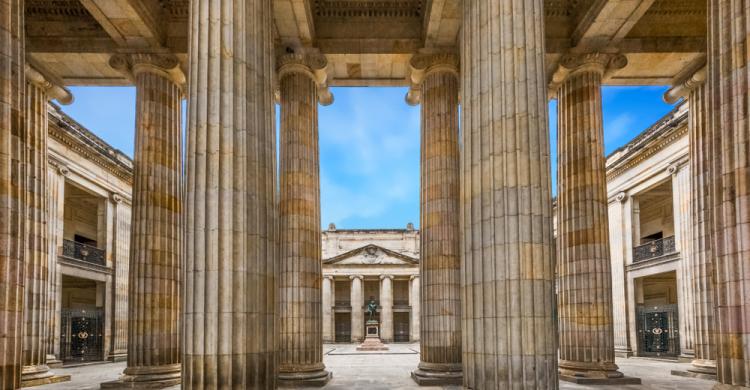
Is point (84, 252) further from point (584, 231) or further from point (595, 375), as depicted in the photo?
point (595, 375)

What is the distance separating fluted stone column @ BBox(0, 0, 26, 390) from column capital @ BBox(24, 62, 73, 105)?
494 inches

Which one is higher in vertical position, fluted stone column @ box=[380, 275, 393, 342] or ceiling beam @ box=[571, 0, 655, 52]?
ceiling beam @ box=[571, 0, 655, 52]

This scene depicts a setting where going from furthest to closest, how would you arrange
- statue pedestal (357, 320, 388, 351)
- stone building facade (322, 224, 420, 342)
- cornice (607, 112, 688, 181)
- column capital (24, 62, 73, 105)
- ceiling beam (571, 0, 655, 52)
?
stone building facade (322, 224, 420, 342) → statue pedestal (357, 320, 388, 351) → cornice (607, 112, 688, 181) → column capital (24, 62, 73, 105) → ceiling beam (571, 0, 655, 52)

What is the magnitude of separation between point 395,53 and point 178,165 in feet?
29.4

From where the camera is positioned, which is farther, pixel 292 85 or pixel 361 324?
pixel 361 324

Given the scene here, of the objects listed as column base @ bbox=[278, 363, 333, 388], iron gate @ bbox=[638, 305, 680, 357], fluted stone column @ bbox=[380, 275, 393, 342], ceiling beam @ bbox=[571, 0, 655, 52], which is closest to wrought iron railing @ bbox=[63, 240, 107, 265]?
column base @ bbox=[278, 363, 333, 388]

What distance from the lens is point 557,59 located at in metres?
20.1

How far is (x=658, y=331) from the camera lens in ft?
105

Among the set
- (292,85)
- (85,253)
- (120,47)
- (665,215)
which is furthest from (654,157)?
(85,253)

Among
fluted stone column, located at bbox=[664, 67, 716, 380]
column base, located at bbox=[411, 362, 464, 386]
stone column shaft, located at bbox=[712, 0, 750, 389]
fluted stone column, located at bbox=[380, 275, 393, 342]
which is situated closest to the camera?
stone column shaft, located at bbox=[712, 0, 750, 389]

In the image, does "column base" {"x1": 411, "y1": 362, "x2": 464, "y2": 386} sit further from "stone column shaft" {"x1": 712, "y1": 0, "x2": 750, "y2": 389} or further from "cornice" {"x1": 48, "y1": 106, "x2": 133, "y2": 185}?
"cornice" {"x1": 48, "y1": 106, "x2": 133, "y2": 185}

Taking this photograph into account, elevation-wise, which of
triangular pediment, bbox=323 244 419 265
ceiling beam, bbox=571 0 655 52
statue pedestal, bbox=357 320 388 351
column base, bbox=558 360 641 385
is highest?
ceiling beam, bbox=571 0 655 52

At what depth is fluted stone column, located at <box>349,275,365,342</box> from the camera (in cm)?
6334

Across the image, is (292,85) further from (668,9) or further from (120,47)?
(668,9)
